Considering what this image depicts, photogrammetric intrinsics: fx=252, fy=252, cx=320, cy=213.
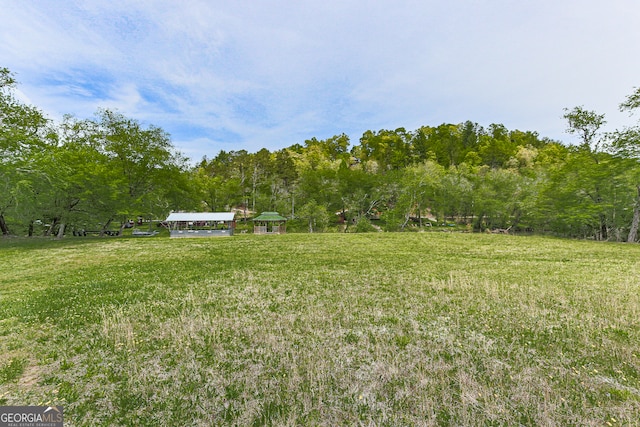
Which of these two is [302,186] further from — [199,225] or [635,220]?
[635,220]

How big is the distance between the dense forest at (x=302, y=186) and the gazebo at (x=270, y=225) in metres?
3.08

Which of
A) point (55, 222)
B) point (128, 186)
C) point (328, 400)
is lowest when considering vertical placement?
point (328, 400)

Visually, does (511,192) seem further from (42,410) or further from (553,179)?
(42,410)

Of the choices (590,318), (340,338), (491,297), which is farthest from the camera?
(491,297)

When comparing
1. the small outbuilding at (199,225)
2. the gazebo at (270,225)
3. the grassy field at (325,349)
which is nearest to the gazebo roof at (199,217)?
the small outbuilding at (199,225)

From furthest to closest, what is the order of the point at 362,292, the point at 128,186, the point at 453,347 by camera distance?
the point at 128,186 → the point at 362,292 → the point at 453,347

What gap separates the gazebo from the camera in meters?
36.8

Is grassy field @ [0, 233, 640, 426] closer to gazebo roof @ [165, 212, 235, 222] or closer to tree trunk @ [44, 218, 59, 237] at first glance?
tree trunk @ [44, 218, 59, 237]

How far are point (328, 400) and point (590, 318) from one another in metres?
7.77

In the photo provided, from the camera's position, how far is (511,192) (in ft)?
126

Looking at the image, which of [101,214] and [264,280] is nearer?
[264,280]

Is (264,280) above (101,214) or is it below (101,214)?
below

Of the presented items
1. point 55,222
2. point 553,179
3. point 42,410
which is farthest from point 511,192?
point 55,222

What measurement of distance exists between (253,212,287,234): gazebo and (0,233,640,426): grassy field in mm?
25112
